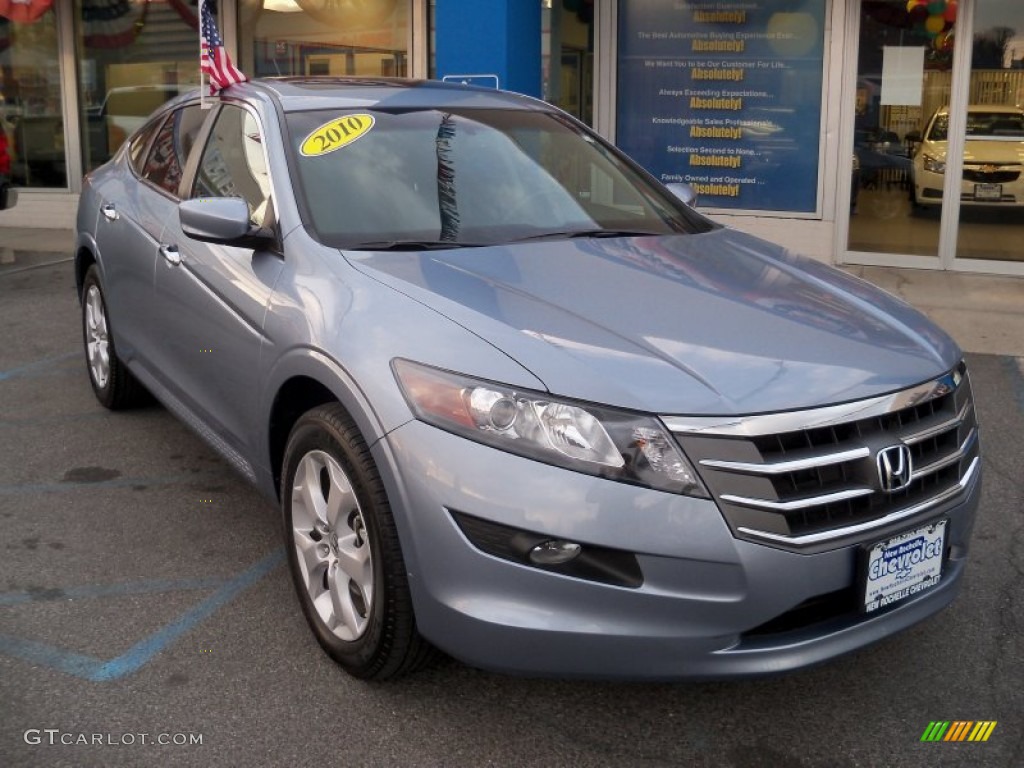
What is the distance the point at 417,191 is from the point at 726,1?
7.62 meters

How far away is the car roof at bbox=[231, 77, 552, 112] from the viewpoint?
13.9 ft

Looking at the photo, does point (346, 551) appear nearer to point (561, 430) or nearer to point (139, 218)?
point (561, 430)

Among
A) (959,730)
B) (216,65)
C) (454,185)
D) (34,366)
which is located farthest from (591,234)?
(34,366)

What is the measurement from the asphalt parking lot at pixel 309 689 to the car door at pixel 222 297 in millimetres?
551

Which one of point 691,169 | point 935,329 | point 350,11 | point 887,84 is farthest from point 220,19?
point 935,329

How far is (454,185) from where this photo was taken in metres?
3.98

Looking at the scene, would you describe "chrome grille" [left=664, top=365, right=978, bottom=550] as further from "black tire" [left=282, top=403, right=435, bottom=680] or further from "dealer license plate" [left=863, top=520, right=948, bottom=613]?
"black tire" [left=282, top=403, right=435, bottom=680]

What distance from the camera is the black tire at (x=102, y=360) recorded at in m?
5.53

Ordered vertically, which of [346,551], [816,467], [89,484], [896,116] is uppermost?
[896,116]

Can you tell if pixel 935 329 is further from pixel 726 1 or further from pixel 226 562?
pixel 726 1

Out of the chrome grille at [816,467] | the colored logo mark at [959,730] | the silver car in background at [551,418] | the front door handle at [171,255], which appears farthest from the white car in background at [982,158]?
the colored logo mark at [959,730]

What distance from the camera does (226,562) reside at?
4.05 metres

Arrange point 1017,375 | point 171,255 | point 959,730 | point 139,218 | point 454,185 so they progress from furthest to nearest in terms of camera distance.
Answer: point 1017,375
point 139,218
point 171,255
point 454,185
point 959,730

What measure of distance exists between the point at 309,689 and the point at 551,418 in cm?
113
